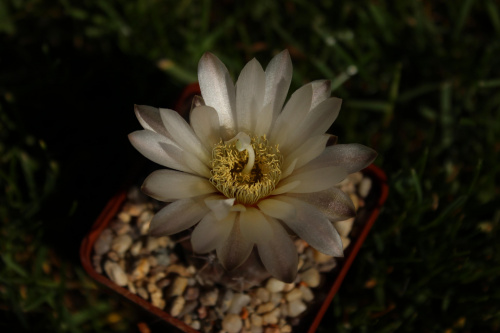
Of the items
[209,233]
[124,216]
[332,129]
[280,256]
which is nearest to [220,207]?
[209,233]

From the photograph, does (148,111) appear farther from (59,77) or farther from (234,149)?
(59,77)

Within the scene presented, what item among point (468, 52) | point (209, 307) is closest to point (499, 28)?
point (468, 52)

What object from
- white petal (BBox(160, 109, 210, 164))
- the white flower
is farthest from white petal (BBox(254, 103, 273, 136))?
white petal (BBox(160, 109, 210, 164))

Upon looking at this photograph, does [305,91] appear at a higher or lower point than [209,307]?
higher

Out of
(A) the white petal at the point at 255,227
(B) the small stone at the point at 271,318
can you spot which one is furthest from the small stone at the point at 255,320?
(A) the white petal at the point at 255,227

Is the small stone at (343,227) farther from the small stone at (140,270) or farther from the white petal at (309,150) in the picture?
the small stone at (140,270)

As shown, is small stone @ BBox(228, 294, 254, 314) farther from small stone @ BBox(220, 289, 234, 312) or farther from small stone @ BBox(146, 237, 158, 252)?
small stone @ BBox(146, 237, 158, 252)

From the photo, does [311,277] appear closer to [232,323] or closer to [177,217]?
[232,323]

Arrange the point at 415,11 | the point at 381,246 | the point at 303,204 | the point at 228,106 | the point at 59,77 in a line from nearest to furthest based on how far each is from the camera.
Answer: the point at 303,204, the point at 228,106, the point at 381,246, the point at 59,77, the point at 415,11
